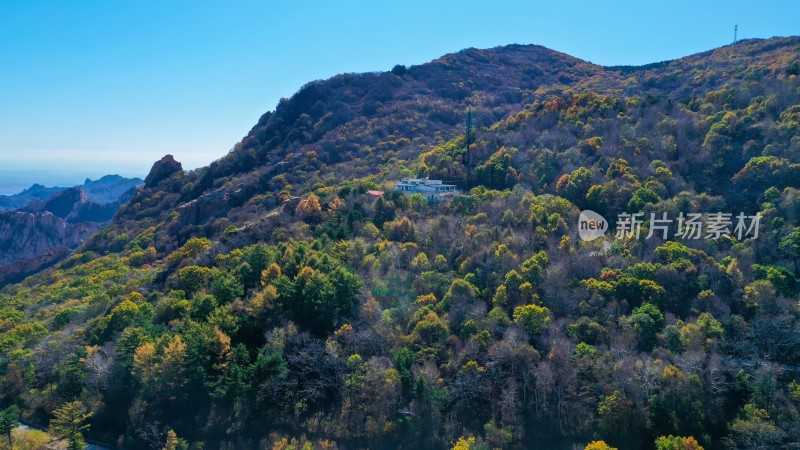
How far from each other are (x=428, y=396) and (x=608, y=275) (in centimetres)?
1327

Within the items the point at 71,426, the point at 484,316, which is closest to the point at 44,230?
the point at 71,426

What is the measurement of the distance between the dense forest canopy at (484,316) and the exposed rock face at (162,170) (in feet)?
101

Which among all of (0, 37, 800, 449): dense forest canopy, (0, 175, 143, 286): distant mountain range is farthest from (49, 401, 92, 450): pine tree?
(0, 175, 143, 286): distant mountain range

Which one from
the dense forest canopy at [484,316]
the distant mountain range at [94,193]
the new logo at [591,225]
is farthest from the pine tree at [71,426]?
the distant mountain range at [94,193]

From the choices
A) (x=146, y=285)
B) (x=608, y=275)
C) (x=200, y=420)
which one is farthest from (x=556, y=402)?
(x=146, y=285)

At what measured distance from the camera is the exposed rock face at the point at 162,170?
76938 millimetres

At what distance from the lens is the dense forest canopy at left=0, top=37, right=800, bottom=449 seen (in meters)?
22.6

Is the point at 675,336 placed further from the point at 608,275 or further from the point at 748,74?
the point at 748,74

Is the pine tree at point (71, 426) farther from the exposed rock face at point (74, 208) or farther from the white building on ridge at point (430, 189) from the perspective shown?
the exposed rock face at point (74, 208)

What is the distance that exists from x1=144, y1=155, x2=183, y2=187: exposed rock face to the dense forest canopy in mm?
30819

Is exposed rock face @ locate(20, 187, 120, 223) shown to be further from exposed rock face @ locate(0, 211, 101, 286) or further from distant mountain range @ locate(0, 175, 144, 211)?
distant mountain range @ locate(0, 175, 144, 211)

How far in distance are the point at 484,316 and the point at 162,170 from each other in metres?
67.2

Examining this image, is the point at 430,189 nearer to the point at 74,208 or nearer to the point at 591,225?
the point at 591,225

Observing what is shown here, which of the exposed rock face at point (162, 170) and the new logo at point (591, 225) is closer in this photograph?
the new logo at point (591, 225)
